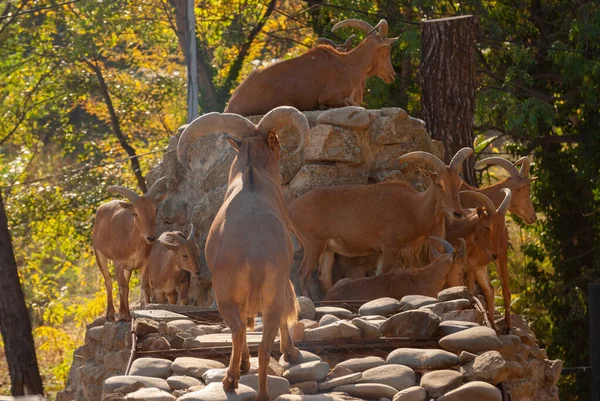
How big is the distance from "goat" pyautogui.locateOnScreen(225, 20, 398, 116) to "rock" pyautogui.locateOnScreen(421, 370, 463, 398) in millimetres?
6112

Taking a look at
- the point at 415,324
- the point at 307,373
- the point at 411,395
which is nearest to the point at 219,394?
the point at 307,373

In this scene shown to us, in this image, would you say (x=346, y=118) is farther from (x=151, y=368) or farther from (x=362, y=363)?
(x=151, y=368)

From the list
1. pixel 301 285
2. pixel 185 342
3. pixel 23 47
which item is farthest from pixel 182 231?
pixel 23 47

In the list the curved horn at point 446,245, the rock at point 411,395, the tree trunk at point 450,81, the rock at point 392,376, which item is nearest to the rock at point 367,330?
the rock at point 392,376

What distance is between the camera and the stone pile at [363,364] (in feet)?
24.1

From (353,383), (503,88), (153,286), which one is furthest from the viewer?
(503,88)

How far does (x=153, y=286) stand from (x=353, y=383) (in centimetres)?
556

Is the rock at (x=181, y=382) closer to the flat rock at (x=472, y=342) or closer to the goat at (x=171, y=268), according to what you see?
the flat rock at (x=472, y=342)

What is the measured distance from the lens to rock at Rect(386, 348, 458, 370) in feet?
26.0

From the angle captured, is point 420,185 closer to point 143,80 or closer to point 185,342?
point 185,342

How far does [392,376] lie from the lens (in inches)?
301

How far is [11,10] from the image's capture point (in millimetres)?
22953

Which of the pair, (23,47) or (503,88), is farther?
(23,47)

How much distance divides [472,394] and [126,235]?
4.49 m
